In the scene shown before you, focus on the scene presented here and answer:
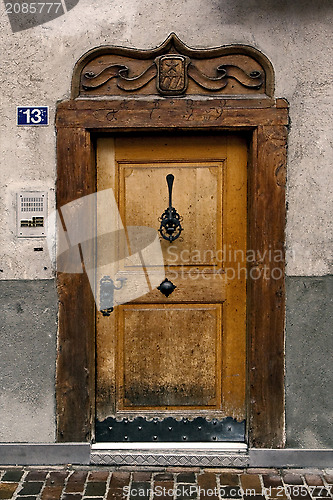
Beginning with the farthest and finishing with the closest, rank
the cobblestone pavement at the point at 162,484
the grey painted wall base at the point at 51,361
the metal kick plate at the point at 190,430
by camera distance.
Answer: the metal kick plate at the point at 190,430 < the grey painted wall base at the point at 51,361 < the cobblestone pavement at the point at 162,484

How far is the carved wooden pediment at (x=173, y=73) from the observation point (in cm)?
335

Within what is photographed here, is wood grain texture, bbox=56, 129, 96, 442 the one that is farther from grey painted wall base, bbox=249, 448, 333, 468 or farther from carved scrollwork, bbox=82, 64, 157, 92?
grey painted wall base, bbox=249, 448, 333, 468

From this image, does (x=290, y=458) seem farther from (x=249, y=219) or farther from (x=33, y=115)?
(x=33, y=115)

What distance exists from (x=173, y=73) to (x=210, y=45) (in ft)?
1.10

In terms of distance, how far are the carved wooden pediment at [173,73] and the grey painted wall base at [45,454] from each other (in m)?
2.64

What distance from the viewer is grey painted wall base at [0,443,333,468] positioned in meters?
3.45

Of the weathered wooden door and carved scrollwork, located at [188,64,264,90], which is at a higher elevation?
carved scrollwork, located at [188,64,264,90]

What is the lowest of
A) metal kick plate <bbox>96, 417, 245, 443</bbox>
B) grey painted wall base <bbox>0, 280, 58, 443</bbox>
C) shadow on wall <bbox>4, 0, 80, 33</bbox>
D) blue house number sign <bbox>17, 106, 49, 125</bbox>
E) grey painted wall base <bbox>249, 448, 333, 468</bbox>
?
grey painted wall base <bbox>249, 448, 333, 468</bbox>

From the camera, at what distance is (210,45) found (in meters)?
3.34

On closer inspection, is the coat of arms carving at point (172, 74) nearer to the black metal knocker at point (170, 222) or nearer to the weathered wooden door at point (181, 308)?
the weathered wooden door at point (181, 308)

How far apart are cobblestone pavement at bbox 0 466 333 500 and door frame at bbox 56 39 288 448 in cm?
25

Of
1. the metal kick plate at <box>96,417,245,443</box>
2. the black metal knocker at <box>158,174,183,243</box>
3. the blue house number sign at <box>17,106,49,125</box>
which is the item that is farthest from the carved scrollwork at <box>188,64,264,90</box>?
the metal kick plate at <box>96,417,245,443</box>

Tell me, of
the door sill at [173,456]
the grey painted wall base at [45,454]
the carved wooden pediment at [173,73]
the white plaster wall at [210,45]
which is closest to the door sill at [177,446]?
the door sill at [173,456]

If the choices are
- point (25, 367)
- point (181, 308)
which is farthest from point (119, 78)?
point (25, 367)
